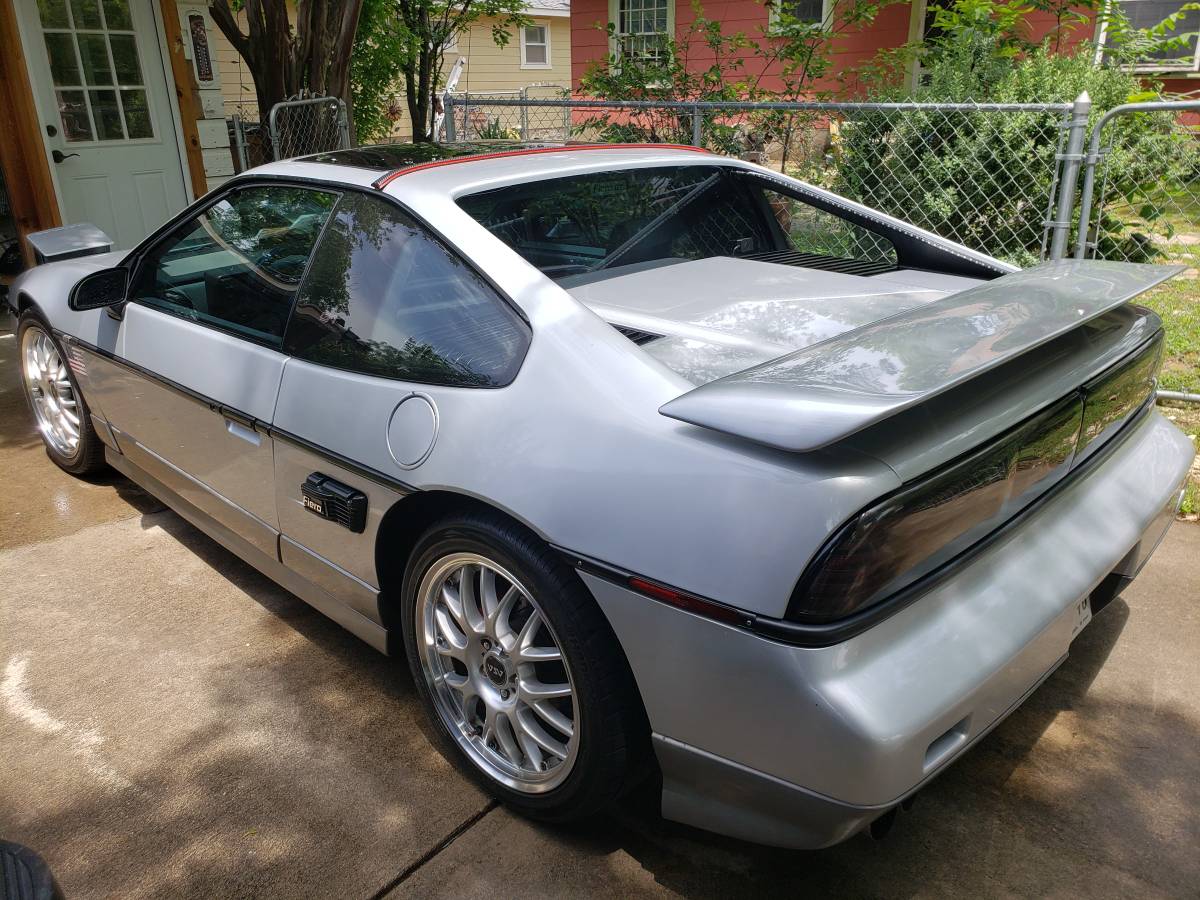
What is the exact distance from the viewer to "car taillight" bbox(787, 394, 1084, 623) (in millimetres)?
1700

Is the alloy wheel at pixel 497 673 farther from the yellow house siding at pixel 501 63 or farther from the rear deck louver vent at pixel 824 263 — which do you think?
the yellow house siding at pixel 501 63

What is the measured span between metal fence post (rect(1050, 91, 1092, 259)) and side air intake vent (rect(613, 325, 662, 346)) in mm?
3366

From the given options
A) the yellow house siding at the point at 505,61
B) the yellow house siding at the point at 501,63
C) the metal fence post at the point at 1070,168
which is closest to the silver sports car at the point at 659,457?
the metal fence post at the point at 1070,168

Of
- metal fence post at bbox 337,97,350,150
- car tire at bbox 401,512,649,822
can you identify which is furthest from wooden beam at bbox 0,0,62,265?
car tire at bbox 401,512,649,822

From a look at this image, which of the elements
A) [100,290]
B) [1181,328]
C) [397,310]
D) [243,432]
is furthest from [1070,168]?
[100,290]

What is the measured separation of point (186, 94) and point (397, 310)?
24.4ft

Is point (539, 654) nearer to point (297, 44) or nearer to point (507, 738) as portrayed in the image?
point (507, 738)

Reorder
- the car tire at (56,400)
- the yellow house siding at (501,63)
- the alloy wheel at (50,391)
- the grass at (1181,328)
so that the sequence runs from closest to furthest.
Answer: the car tire at (56,400), the alloy wheel at (50,391), the grass at (1181,328), the yellow house siding at (501,63)

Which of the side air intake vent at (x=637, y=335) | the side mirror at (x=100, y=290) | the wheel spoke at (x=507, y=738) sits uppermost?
the side air intake vent at (x=637, y=335)

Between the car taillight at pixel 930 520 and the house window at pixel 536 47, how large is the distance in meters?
24.4

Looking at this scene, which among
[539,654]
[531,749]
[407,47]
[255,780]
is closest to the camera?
[539,654]

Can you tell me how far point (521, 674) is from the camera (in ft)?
7.46

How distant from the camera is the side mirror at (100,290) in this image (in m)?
3.53

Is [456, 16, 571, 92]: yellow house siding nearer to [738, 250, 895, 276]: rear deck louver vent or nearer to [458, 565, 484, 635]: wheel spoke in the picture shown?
[738, 250, 895, 276]: rear deck louver vent
